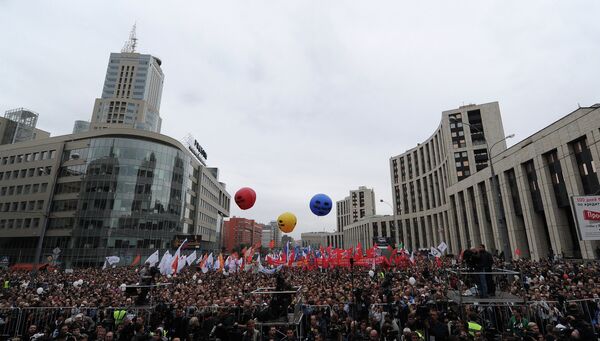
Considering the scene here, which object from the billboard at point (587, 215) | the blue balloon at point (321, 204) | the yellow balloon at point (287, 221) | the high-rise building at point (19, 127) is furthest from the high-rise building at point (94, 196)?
the billboard at point (587, 215)

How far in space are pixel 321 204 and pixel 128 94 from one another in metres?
142

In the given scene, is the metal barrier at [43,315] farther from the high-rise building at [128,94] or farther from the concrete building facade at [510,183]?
the high-rise building at [128,94]

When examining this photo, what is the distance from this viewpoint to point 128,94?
5295 inches

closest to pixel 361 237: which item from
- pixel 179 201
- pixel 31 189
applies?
pixel 179 201

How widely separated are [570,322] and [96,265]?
63.9 meters

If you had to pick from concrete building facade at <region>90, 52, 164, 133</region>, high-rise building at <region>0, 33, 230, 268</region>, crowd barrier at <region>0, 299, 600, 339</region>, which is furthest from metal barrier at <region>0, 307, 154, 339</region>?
concrete building facade at <region>90, 52, 164, 133</region>

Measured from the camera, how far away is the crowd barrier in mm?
10844

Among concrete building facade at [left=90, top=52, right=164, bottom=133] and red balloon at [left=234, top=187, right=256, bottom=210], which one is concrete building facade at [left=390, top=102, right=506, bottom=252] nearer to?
red balloon at [left=234, top=187, right=256, bottom=210]

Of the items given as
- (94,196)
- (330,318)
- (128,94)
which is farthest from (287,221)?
(128,94)

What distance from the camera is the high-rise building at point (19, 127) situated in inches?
3408

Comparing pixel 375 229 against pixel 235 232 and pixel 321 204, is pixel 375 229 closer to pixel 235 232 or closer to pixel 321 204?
pixel 235 232

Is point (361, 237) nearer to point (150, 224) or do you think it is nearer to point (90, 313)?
point (150, 224)

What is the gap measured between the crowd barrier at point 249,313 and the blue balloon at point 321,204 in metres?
8.05

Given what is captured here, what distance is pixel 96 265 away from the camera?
53.9m
